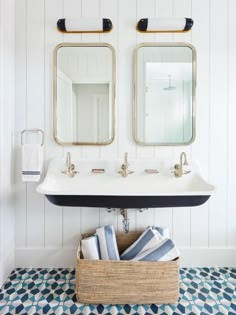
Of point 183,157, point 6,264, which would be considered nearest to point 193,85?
point 183,157

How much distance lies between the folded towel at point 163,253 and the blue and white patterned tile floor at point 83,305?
0.88 ft

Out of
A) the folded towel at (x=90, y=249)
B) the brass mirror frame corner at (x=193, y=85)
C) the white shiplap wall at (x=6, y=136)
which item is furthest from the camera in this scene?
the brass mirror frame corner at (x=193, y=85)

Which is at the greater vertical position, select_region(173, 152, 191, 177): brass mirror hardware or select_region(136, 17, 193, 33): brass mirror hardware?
select_region(136, 17, 193, 33): brass mirror hardware

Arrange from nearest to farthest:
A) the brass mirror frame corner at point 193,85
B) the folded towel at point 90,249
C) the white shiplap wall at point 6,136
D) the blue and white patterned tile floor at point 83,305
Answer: the blue and white patterned tile floor at point 83,305
the folded towel at point 90,249
the white shiplap wall at point 6,136
the brass mirror frame corner at point 193,85

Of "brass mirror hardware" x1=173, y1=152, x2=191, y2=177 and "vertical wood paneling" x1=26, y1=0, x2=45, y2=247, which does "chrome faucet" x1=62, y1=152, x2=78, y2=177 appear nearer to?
"vertical wood paneling" x1=26, y1=0, x2=45, y2=247

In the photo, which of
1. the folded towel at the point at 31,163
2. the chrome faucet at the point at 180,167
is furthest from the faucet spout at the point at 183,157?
the folded towel at the point at 31,163

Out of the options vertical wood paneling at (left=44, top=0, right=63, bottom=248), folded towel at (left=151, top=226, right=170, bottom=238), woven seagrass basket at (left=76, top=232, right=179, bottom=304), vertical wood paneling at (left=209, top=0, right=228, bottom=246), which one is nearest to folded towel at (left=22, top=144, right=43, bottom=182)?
vertical wood paneling at (left=44, top=0, right=63, bottom=248)

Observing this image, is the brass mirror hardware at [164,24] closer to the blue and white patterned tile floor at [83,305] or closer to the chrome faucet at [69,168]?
the chrome faucet at [69,168]

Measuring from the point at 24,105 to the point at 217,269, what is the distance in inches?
76.5

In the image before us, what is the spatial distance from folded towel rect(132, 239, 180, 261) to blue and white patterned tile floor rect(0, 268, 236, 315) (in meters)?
0.27

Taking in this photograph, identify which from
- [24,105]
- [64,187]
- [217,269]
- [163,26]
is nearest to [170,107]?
[163,26]

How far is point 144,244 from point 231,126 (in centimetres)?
110

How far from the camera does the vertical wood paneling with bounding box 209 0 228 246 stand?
1.62 metres

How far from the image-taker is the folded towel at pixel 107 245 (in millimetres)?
1401
